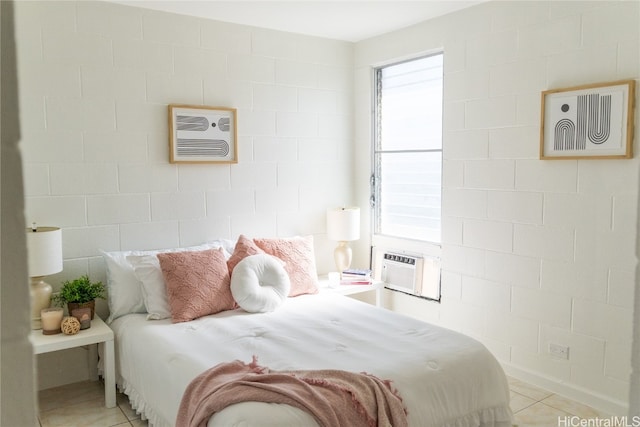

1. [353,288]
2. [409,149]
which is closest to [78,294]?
[353,288]

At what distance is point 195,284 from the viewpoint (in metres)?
3.53

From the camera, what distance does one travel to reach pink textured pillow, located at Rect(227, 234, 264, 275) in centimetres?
382

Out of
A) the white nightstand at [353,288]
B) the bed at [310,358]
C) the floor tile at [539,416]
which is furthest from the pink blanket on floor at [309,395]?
the white nightstand at [353,288]

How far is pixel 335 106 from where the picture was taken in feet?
16.2

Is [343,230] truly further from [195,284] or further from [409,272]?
[195,284]

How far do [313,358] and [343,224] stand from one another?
2.05 meters

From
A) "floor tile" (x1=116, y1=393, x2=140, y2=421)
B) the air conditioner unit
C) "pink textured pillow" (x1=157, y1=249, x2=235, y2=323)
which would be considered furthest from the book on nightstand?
"floor tile" (x1=116, y1=393, x2=140, y2=421)

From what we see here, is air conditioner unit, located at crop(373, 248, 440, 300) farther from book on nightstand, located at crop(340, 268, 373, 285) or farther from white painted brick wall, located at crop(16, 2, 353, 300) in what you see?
white painted brick wall, located at crop(16, 2, 353, 300)

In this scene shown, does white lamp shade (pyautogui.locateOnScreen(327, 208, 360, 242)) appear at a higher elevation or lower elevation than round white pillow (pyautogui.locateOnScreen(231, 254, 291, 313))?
higher

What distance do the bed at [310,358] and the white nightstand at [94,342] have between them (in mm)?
77

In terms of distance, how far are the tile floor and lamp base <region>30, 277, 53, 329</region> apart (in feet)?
1.75

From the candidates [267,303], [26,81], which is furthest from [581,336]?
[26,81]

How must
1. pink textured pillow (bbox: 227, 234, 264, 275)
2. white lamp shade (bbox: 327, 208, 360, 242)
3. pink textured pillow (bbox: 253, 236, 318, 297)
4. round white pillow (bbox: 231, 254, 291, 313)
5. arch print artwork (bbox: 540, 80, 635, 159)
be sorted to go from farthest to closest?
white lamp shade (bbox: 327, 208, 360, 242), pink textured pillow (bbox: 253, 236, 318, 297), pink textured pillow (bbox: 227, 234, 264, 275), round white pillow (bbox: 231, 254, 291, 313), arch print artwork (bbox: 540, 80, 635, 159)
